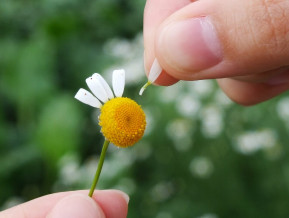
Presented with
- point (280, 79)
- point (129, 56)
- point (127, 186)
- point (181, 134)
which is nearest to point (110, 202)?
point (280, 79)

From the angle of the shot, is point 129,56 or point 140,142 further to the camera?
point 129,56

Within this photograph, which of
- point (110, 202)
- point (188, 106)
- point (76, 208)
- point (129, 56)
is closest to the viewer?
point (76, 208)

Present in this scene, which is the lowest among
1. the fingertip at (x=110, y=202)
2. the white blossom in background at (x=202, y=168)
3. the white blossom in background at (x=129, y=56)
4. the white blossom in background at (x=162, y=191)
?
the white blossom in background at (x=162, y=191)

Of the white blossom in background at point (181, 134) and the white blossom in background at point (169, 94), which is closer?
the white blossom in background at point (181, 134)

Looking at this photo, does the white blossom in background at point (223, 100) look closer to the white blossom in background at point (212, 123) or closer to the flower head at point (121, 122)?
the white blossom in background at point (212, 123)

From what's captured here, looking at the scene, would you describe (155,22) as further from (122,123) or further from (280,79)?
(280,79)

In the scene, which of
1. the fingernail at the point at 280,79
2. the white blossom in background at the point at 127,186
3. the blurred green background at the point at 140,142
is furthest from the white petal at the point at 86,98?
the white blossom in background at the point at 127,186

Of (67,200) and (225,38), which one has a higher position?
(225,38)
